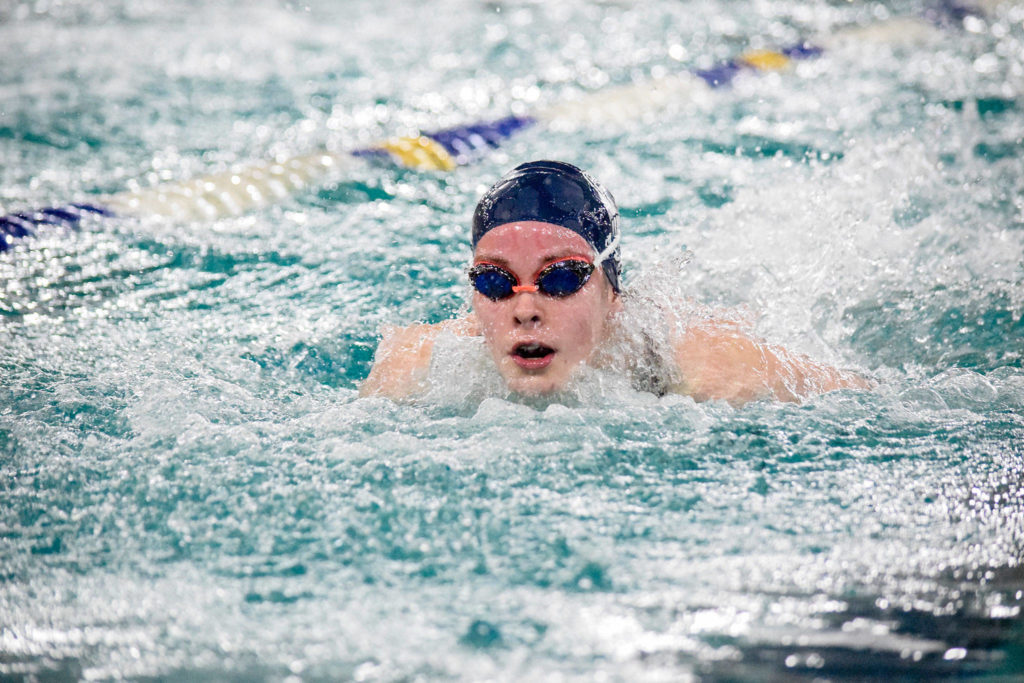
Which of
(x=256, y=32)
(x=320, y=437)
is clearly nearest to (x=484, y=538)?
(x=320, y=437)

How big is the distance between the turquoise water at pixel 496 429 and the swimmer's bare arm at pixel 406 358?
4.1 inches

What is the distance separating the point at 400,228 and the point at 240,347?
1.18m

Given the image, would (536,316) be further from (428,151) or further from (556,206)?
(428,151)

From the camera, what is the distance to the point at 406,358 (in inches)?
114

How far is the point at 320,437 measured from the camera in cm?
240

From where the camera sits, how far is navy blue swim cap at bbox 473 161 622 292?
2.60 m

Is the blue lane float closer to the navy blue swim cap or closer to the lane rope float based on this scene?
the lane rope float

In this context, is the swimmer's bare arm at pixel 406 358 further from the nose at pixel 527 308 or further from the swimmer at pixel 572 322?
the nose at pixel 527 308

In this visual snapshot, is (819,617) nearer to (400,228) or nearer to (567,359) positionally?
(567,359)

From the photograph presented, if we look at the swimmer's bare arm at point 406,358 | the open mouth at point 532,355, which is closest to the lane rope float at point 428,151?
the swimmer's bare arm at point 406,358

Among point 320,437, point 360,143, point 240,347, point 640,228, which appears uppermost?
point 360,143

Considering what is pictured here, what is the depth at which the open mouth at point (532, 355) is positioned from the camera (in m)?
2.53

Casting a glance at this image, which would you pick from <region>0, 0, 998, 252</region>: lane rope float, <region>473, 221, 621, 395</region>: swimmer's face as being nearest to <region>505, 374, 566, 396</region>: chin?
<region>473, 221, 621, 395</region>: swimmer's face

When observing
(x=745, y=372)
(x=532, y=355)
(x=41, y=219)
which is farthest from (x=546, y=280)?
(x=41, y=219)
